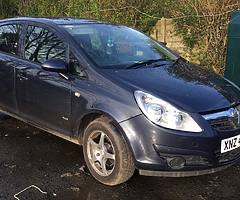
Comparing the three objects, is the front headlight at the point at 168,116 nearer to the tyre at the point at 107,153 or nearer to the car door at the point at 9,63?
the tyre at the point at 107,153

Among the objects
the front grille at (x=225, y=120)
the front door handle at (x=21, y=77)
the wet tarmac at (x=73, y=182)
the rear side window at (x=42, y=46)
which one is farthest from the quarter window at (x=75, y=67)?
the front grille at (x=225, y=120)

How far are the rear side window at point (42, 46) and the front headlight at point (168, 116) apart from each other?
4.18ft

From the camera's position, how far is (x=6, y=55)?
5.51m

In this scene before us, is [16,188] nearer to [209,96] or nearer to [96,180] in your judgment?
[96,180]

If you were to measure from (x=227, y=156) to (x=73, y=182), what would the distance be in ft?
5.02

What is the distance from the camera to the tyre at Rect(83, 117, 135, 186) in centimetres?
396

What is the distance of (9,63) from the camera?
5367mm

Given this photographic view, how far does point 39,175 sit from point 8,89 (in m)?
1.46

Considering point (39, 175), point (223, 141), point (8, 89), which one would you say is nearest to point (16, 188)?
point (39, 175)

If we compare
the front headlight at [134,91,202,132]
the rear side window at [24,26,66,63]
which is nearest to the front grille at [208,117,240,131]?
the front headlight at [134,91,202,132]

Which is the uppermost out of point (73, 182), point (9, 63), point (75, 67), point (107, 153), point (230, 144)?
point (75, 67)

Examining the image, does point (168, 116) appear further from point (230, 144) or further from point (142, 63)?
point (142, 63)

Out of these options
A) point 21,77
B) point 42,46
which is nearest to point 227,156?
point 42,46

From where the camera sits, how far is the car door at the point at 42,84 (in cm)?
455
